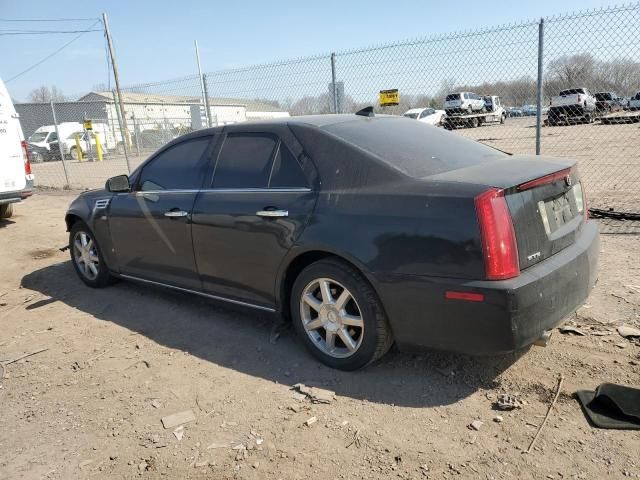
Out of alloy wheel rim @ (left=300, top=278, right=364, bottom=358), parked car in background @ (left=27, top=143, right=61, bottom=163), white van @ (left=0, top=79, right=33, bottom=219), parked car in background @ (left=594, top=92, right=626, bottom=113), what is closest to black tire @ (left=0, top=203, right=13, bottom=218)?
white van @ (left=0, top=79, right=33, bottom=219)

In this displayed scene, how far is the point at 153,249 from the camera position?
4.52 m

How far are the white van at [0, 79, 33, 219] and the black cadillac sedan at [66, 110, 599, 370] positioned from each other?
5885 millimetres

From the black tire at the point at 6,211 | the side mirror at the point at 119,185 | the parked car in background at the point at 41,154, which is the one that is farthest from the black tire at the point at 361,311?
the parked car in background at the point at 41,154

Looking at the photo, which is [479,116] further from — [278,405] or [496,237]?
[278,405]

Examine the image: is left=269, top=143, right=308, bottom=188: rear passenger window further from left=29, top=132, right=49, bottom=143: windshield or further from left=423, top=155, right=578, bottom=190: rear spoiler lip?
left=29, top=132, right=49, bottom=143: windshield

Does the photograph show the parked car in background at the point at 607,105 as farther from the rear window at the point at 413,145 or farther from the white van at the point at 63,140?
the white van at the point at 63,140

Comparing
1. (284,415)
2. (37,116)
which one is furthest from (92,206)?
(37,116)

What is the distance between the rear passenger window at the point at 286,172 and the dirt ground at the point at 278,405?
119 cm

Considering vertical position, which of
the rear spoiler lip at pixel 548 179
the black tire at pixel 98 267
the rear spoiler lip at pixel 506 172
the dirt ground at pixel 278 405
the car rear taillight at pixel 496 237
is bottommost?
the dirt ground at pixel 278 405

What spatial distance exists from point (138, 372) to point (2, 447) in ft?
3.03

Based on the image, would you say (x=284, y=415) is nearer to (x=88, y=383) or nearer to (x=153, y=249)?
(x=88, y=383)

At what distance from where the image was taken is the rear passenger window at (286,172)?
349cm

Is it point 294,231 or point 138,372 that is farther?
point 138,372

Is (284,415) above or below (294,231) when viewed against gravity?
below
